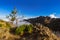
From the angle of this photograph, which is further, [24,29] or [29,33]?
[24,29]

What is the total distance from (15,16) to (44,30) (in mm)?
29221

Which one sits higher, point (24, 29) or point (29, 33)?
point (24, 29)

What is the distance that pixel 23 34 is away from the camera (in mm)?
18812

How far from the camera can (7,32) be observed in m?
18.8

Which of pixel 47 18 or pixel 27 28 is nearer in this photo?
pixel 27 28

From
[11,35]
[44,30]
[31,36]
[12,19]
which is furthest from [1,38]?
[12,19]

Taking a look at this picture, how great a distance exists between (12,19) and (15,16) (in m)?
1.43

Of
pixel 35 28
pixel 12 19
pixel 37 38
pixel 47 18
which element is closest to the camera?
pixel 37 38

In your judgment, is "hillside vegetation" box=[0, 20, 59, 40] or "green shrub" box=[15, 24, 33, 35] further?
"green shrub" box=[15, 24, 33, 35]

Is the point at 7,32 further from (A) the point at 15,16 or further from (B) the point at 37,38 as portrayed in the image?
(A) the point at 15,16

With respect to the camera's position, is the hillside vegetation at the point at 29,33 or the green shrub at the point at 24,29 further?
the green shrub at the point at 24,29

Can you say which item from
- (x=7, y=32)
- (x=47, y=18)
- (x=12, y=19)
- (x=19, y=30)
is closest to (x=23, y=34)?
(x=19, y=30)

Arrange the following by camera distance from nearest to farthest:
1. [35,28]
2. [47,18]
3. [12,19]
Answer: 1. [35,28]
2. [47,18]
3. [12,19]

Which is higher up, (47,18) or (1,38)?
(47,18)
